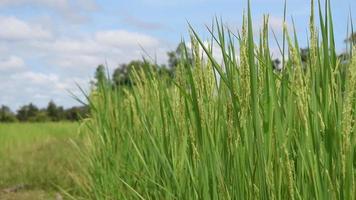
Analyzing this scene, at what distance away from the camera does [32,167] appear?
8258 mm

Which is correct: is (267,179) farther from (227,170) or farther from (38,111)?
(38,111)

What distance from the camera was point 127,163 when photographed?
10.4 ft

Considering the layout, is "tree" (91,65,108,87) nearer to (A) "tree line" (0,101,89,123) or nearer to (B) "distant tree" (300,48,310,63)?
(B) "distant tree" (300,48,310,63)

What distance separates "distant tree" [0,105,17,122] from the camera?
3719cm

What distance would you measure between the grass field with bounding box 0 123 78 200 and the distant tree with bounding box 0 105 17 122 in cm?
2402

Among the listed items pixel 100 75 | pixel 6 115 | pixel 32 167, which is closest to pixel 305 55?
pixel 100 75

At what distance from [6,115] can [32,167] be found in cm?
3058

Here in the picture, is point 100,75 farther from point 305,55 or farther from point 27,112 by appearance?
point 27,112

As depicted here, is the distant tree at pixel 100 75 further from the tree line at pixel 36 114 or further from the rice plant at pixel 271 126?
the tree line at pixel 36 114

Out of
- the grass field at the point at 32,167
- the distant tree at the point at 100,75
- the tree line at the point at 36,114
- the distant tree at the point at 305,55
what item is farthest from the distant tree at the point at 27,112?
the distant tree at the point at 305,55

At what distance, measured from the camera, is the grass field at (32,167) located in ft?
23.3

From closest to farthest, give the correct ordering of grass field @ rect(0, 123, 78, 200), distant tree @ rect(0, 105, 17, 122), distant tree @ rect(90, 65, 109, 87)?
distant tree @ rect(90, 65, 109, 87), grass field @ rect(0, 123, 78, 200), distant tree @ rect(0, 105, 17, 122)

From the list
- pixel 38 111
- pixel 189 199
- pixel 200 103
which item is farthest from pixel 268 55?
pixel 38 111

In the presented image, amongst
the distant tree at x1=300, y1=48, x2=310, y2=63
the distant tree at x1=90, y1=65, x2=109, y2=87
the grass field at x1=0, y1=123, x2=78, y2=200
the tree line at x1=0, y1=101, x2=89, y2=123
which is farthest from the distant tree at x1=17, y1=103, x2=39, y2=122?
the distant tree at x1=300, y1=48, x2=310, y2=63
